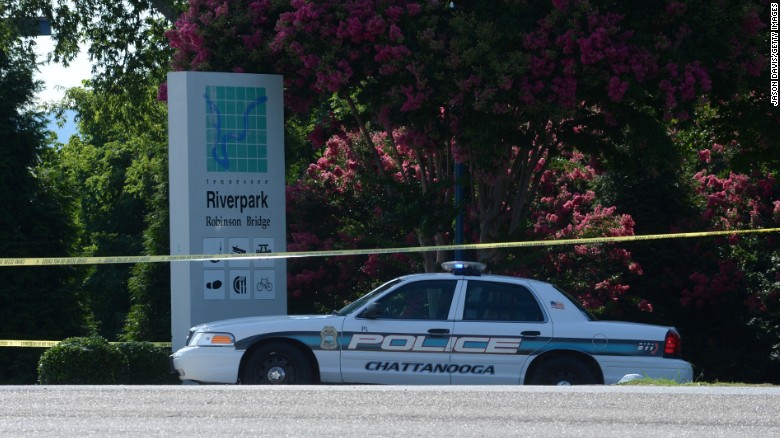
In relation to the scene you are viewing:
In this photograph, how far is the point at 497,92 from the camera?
48.5 feet

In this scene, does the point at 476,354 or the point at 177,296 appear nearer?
the point at 476,354

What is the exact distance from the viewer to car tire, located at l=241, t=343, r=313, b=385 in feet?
38.9

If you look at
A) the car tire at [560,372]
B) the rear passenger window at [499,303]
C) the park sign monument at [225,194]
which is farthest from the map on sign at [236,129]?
the car tire at [560,372]

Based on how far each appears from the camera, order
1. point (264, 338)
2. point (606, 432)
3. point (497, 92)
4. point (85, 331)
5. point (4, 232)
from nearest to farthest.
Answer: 1. point (606, 432)
2. point (264, 338)
3. point (497, 92)
4. point (4, 232)
5. point (85, 331)

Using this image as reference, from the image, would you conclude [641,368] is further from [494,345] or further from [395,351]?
[395,351]

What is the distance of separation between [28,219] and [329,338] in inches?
466

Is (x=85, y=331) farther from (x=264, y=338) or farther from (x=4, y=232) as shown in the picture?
(x=264, y=338)

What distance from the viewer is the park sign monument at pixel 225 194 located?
50.2ft

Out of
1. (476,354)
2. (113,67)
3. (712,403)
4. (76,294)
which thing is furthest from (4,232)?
(712,403)

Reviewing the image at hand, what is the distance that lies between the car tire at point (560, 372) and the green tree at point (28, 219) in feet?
39.1

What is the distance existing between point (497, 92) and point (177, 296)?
477cm

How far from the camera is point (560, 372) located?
39.0 ft

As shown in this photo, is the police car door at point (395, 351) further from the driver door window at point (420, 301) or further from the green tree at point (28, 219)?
the green tree at point (28, 219)

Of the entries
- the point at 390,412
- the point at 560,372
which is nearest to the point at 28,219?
the point at 560,372
